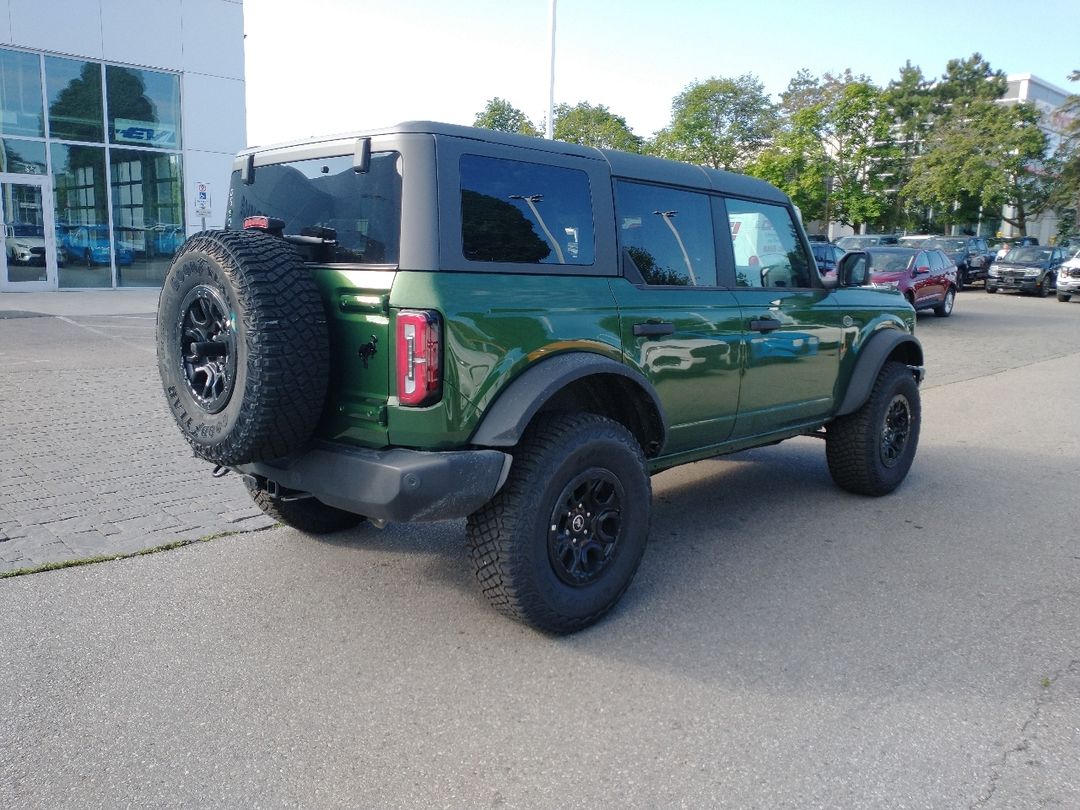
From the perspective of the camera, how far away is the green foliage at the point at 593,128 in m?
48.7

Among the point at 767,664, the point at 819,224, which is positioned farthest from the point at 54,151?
the point at 819,224

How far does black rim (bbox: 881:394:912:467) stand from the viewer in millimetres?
5945

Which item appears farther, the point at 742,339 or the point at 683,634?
the point at 742,339

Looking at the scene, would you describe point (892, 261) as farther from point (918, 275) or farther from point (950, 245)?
point (950, 245)

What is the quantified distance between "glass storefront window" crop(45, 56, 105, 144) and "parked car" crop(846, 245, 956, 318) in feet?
56.2

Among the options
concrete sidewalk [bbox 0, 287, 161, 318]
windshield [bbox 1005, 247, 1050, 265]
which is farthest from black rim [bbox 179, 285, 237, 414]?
windshield [bbox 1005, 247, 1050, 265]

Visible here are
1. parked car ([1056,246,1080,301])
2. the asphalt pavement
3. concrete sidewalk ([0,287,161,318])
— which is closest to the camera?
the asphalt pavement

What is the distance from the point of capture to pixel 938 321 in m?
20.0

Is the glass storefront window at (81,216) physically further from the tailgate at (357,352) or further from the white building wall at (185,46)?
the tailgate at (357,352)

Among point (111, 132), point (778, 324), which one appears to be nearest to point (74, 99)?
point (111, 132)

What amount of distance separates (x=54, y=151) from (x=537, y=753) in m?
20.4

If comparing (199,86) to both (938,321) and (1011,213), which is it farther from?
(1011,213)

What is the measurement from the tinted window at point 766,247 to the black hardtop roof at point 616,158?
9 cm

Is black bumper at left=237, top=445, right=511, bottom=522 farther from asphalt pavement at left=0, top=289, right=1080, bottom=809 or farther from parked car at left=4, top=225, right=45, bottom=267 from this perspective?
parked car at left=4, top=225, right=45, bottom=267
